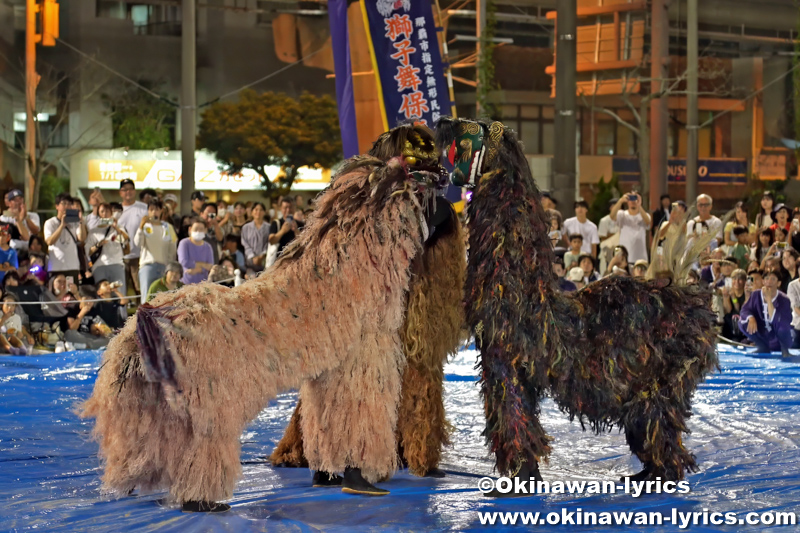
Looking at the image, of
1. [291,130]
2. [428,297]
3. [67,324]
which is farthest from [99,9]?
[428,297]

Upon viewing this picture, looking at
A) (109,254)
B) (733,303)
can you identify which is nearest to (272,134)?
(109,254)

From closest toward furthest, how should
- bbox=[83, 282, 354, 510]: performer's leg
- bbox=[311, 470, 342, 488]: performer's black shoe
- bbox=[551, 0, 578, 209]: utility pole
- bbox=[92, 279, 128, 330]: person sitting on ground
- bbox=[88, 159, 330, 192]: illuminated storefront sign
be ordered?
bbox=[83, 282, 354, 510]: performer's leg → bbox=[311, 470, 342, 488]: performer's black shoe → bbox=[92, 279, 128, 330]: person sitting on ground → bbox=[551, 0, 578, 209]: utility pole → bbox=[88, 159, 330, 192]: illuminated storefront sign

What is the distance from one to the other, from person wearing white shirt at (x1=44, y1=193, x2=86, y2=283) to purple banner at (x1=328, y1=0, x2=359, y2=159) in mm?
3066

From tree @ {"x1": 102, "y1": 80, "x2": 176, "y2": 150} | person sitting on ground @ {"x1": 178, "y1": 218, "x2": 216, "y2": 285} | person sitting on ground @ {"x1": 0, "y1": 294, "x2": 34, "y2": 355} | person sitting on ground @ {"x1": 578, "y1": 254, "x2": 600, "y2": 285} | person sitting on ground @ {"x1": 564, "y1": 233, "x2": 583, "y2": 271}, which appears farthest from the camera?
tree @ {"x1": 102, "y1": 80, "x2": 176, "y2": 150}

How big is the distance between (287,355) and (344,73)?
7.42m

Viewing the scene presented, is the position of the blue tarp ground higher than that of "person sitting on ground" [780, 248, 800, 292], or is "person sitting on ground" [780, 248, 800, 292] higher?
"person sitting on ground" [780, 248, 800, 292]

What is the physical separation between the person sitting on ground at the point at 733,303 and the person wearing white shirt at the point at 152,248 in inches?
229

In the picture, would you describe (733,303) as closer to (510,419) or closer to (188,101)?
(510,419)

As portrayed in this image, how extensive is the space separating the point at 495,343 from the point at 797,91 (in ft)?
80.4

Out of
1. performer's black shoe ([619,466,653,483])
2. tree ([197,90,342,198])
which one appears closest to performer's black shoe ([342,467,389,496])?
performer's black shoe ([619,466,653,483])

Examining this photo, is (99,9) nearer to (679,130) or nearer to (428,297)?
(679,130)

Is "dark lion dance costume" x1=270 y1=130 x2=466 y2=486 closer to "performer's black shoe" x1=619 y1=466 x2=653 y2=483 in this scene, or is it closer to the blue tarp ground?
the blue tarp ground

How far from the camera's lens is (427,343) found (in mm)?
4715

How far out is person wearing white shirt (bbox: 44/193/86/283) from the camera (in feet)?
33.9
